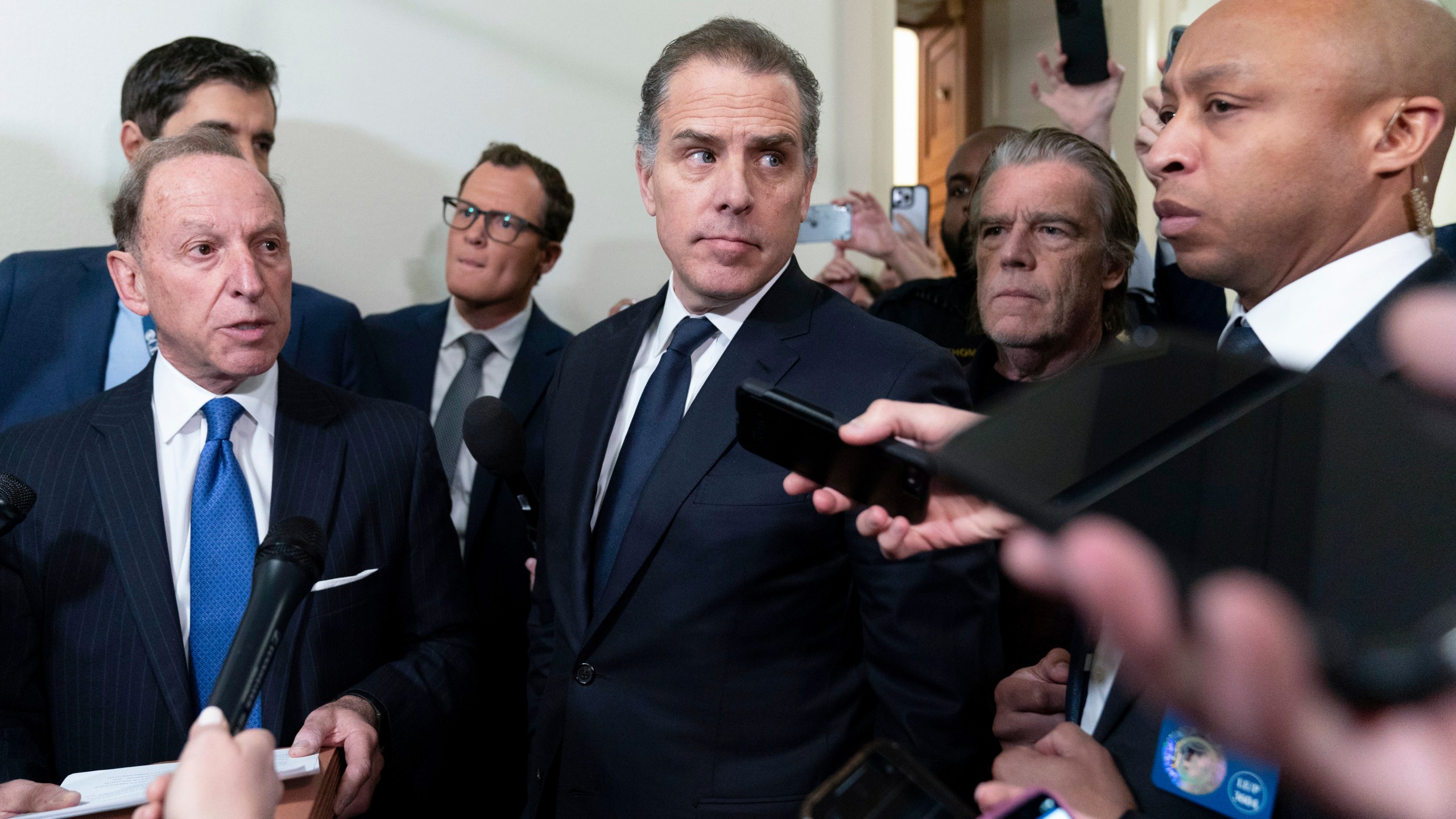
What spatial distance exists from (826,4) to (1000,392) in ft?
7.92

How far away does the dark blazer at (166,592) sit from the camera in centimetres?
143

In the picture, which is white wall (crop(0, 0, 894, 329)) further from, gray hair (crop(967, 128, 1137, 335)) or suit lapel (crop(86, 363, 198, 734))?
gray hair (crop(967, 128, 1137, 335))

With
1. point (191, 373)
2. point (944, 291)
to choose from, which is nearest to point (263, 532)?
point (191, 373)

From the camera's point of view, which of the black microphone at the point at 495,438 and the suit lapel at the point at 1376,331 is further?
the black microphone at the point at 495,438

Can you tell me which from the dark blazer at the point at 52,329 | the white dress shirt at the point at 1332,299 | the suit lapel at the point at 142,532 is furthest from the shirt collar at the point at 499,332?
the white dress shirt at the point at 1332,299

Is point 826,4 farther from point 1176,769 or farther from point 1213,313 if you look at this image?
point 1176,769

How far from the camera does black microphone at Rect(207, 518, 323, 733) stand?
2.89 ft

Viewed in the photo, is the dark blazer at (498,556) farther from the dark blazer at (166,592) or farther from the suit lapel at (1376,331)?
the suit lapel at (1376,331)

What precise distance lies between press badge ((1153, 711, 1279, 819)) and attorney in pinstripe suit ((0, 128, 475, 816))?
3.59 feet

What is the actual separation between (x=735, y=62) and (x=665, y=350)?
0.51 m

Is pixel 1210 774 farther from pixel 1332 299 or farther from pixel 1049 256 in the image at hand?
pixel 1049 256

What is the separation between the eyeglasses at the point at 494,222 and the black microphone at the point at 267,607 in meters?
1.85

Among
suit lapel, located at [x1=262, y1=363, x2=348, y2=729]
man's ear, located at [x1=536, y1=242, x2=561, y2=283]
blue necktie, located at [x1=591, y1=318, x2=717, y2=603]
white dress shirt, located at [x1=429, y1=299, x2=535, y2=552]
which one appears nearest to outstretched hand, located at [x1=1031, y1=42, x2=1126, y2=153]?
blue necktie, located at [x1=591, y1=318, x2=717, y2=603]

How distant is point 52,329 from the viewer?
7.30 ft
